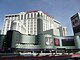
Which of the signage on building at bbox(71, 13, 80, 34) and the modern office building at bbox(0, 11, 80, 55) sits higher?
the signage on building at bbox(71, 13, 80, 34)

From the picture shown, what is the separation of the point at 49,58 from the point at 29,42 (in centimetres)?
4814

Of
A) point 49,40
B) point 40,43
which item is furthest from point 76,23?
point 40,43

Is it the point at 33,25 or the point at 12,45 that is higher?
the point at 33,25

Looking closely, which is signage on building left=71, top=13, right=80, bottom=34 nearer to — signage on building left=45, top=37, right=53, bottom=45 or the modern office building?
the modern office building

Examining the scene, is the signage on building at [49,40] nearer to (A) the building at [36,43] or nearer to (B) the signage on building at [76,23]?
(A) the building at [36,43]

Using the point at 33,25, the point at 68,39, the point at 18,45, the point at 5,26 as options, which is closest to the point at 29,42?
the point at 18,45

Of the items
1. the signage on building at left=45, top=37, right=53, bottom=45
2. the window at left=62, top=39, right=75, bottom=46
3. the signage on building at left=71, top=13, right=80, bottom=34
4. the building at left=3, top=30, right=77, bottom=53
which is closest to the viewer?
the building at left=3, top=30, right=77, bottom=53

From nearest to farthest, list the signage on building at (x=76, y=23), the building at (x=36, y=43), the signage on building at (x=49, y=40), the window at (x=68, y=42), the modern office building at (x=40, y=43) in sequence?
the building at (x=36, y=43) → the modern office building at (x=40, y=43) → the signage on building at (x=49, y=40) → the signage on building at (x=76, y=23) → the window at (x=68, y=42)

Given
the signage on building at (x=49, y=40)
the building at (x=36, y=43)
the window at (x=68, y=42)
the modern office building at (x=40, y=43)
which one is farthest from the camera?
the window at (x=68, y=42)

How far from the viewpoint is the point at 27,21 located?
7653 inches

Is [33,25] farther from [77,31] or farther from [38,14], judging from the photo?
[77,31]

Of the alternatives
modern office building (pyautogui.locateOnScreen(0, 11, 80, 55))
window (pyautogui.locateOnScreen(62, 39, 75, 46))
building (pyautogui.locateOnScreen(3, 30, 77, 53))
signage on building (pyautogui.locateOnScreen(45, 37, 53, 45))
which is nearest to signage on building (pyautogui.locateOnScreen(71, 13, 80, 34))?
modern office building (pyautogui.locateOnScreen(0, 11, 80, 55))

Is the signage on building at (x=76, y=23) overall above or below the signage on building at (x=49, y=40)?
above

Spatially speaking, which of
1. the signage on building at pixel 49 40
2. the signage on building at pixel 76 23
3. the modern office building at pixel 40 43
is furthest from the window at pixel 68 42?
the signage on building at pixel 49 40
